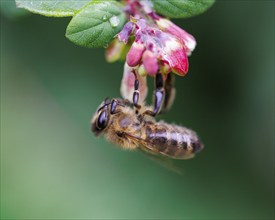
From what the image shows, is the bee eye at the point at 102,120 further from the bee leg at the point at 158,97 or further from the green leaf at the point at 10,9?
the green leaf at the point at 10,9

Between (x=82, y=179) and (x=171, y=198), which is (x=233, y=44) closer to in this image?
(x=171, y=198)

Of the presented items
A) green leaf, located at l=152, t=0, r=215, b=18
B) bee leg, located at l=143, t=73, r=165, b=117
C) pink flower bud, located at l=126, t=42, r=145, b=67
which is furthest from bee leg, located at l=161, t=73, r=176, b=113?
pink flower bud, located at l=126, t=42, r=145, b=67

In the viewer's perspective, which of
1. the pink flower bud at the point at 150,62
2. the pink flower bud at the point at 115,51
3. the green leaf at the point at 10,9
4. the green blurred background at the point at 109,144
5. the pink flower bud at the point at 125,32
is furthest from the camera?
the green blurred background at the point at 109,144

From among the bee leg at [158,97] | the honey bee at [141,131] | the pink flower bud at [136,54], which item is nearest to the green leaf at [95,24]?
the pink flower bud at [136,54]

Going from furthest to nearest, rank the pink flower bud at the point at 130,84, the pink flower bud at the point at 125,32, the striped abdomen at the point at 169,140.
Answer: the striped abdomen at the point at 169,140 → the pink flower bud at the point at 130,84 → the pink flower bud at the point at 125,32

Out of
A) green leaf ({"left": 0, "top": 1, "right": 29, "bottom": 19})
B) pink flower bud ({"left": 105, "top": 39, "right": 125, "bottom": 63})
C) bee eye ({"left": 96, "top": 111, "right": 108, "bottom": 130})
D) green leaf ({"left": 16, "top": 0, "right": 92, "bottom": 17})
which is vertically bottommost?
green leaf ({"left": 16, "top": 0, "right": 92, "bottom": 17})

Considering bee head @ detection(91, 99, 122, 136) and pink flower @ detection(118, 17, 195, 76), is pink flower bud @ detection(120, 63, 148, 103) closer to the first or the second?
bee head @ detection(91, 99, 122, 136)
